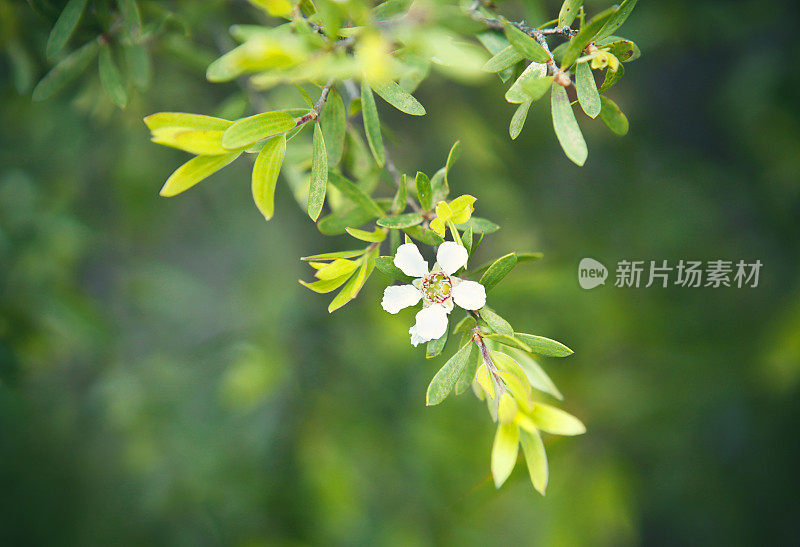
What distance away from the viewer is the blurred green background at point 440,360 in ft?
3.88

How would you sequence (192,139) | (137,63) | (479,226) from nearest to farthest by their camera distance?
(192,139) < (479,226) < (137,63)

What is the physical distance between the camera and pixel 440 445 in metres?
1.20

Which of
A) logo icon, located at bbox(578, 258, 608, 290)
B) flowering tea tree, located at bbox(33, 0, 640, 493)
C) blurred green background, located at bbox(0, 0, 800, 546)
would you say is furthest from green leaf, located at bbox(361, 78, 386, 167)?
logo icon, located at bbox(578, 258, 608, 290)

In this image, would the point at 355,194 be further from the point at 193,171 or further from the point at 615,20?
the point at 615,20

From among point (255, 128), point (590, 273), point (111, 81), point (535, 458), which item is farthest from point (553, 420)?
point (590, 273)

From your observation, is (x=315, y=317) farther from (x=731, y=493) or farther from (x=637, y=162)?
(x=731, y=493)

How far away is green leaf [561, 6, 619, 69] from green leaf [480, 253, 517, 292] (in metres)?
0.17

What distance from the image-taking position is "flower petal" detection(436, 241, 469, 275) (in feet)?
1.49

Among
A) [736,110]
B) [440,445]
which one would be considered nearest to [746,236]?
[736,110]

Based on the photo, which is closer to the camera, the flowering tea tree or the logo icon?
the flowering tea tree

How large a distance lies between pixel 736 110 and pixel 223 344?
1.43 m

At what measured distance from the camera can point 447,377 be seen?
0.45 m

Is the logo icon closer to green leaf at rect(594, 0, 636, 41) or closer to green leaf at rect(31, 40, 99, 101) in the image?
green leaf at rect(594, 0, 636, 41)

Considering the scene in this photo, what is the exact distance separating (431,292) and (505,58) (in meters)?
0.22
